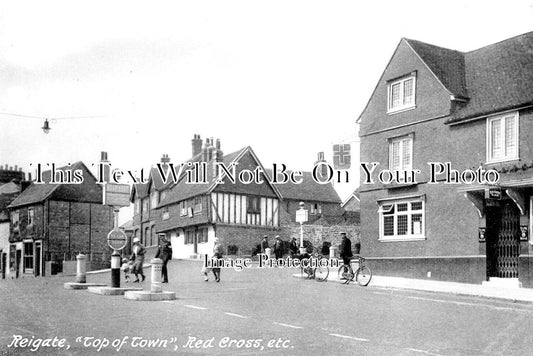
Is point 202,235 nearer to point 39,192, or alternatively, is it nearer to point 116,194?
point 39,192

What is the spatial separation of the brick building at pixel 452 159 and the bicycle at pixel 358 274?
13.7 feet

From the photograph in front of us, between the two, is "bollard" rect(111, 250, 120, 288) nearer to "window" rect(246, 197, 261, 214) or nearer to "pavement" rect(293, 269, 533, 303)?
"pavement" rect(293, 269, 533, 303)

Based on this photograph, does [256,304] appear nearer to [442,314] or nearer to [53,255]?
[442,314]

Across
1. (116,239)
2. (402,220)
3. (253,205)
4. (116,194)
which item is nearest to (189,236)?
(253,205)

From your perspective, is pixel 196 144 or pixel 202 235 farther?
pixel 196 144

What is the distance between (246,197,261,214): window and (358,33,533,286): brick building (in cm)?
2437

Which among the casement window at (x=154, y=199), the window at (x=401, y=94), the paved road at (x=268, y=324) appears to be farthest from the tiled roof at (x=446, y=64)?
the casement window at (x=154, y=199)

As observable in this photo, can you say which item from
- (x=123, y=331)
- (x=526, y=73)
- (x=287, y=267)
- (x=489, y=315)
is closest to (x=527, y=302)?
(x=489, y=315)

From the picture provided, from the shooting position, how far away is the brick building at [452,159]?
25031 millimetres

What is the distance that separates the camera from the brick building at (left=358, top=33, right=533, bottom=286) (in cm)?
2503

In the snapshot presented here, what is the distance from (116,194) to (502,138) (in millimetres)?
14698

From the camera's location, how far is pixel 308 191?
237 feet

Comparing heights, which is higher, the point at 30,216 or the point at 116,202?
the point at 116,202

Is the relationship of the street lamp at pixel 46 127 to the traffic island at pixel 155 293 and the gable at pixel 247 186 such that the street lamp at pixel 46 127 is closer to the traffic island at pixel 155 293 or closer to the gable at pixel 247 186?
the traffic island at pixel 155 293
